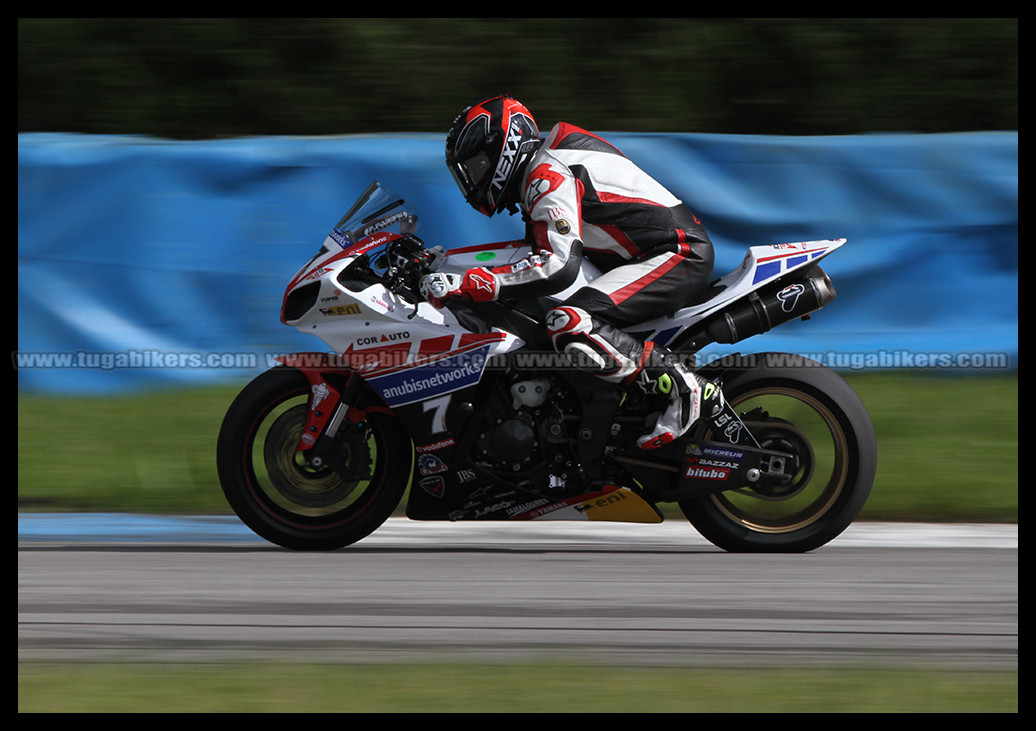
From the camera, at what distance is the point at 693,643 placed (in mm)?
4262

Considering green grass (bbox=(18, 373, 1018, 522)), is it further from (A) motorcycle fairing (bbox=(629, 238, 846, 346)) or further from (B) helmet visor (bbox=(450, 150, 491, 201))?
(B) helmet visor (bbox=(450, 150, 491, 201))

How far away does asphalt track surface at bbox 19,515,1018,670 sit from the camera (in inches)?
165

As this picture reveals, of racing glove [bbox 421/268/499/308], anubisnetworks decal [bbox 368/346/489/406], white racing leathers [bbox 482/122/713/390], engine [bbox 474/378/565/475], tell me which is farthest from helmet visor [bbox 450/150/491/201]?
engine [bbox 474/378/565/475]

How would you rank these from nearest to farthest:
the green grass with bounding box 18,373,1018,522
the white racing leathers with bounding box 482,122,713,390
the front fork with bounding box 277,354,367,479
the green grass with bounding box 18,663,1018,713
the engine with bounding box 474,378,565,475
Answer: the green grass with bounding box 18,663,1018,713 → the white racing leathers with bounding box 482,122,713,390 → the engine with bounding box 474,378,565,475 → the front fork with bounding box 277,354,367,479 → the green grass with bounding box 18,373,1018,522

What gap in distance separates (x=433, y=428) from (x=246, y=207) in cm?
315

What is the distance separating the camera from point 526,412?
534 centimetres

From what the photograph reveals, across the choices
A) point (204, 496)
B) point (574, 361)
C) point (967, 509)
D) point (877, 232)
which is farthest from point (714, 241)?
point (204, 496)

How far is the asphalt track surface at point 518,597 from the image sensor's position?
4.19 metres

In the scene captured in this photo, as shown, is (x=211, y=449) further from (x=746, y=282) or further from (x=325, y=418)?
(x=746, y=282)

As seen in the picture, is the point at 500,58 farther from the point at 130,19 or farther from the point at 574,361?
the point at 574,361

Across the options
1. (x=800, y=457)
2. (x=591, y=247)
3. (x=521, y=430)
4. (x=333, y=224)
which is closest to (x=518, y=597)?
(x=521, y=430)

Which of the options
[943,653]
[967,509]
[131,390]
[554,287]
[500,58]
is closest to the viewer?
[943,653]

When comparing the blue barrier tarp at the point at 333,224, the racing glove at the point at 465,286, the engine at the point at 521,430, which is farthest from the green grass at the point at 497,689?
the blue barrier tarp at the point at 333,224

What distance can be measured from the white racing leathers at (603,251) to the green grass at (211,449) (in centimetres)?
182
